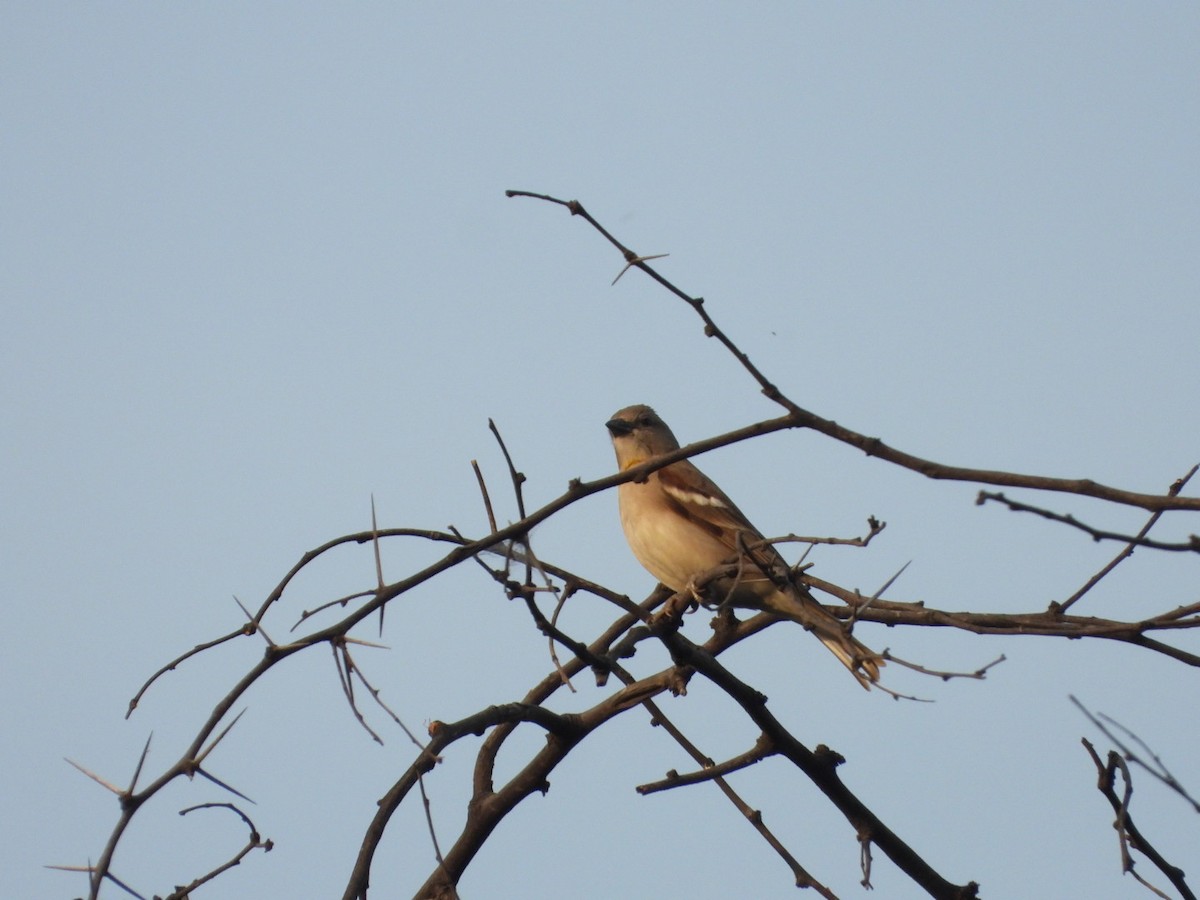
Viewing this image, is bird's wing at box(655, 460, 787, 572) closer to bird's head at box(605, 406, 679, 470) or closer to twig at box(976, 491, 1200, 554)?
bird's head at box(605, 406, 679, 470)

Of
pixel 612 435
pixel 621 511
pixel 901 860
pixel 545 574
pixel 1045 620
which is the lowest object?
pixel 901 860

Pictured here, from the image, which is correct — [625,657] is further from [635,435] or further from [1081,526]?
[635,435]

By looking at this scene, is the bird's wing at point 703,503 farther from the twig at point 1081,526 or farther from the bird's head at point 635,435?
the twig at point 1081,526

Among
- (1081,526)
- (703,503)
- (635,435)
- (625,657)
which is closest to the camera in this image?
(1081,526)

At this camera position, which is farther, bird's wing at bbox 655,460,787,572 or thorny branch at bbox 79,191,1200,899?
bird's wing at bbox 655,460,787,572

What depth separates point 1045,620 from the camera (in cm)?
360

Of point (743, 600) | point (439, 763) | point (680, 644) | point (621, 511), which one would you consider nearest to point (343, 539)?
point (439, 763)

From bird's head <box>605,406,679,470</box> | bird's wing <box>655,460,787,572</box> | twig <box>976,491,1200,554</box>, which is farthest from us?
bird's head <box>605,406,679,470</box>

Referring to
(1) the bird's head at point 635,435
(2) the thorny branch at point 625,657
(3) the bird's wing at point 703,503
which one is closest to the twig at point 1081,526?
(2) the thorny branch at point 625,657

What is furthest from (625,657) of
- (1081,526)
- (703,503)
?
(703,503)

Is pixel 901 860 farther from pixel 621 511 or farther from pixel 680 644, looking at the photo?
pixel 621 511

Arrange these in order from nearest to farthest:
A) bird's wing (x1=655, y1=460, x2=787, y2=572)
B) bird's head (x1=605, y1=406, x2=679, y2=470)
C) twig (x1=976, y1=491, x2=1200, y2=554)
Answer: twig (x1=976, y1=491, x2=1200, y2=554) < bird's wing (x1=655, y1=460, x2=787, y2=572) < bird's head (x1=605, y1=406, x2=679, y2=470)

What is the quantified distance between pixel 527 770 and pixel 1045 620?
5.35ft

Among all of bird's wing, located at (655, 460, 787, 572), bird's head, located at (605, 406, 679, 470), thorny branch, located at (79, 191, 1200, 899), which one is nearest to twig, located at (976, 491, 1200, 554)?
thorny branch, located at (79, 191, 1200, 899)
